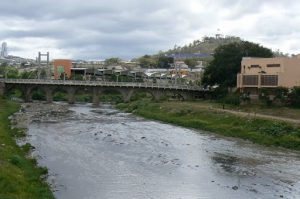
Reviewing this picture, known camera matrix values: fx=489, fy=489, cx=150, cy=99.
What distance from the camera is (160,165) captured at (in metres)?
33.1

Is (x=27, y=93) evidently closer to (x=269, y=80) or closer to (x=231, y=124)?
(x=269, y=80)

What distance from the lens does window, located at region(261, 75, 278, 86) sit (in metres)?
78.9

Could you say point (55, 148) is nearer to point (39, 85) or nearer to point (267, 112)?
point (267, 112)

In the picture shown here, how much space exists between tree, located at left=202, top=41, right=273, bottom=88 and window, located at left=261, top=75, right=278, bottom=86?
34.1 ft

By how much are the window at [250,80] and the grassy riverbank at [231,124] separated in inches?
579

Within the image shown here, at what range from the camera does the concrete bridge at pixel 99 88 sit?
10112 cm

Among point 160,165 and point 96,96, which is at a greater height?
point 96,96

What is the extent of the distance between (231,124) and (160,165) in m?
24.0

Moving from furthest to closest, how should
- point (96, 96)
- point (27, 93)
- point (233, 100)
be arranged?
1. point (27, 93)
2. point (96, 96)
3. point (233, 100)

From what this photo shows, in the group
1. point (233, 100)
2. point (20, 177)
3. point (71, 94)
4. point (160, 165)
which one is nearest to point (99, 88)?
point (71, 94)

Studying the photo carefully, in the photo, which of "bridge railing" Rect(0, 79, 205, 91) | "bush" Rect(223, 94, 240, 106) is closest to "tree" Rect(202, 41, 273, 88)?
"bridge railing" Rect(0, 79, 205, 91)

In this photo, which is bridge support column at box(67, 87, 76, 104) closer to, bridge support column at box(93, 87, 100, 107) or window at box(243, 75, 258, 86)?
bridge support column at box(93, 87, 100, 107)

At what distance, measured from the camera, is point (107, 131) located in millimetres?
53312

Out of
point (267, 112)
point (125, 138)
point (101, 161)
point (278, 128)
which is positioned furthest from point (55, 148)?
point (267, 112)
